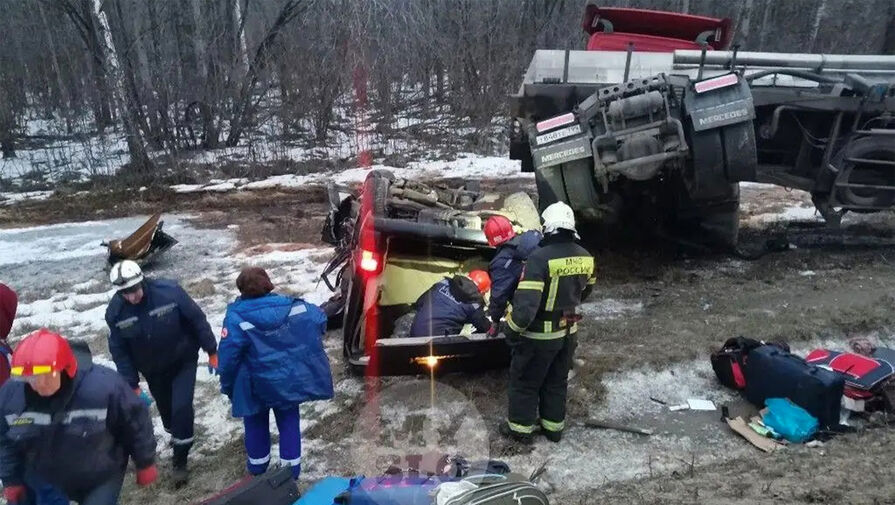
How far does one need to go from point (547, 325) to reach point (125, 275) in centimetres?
239

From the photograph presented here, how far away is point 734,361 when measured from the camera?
455 cm

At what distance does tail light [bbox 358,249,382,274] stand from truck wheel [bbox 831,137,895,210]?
15.0 ft

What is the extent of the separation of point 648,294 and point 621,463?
9.66ft

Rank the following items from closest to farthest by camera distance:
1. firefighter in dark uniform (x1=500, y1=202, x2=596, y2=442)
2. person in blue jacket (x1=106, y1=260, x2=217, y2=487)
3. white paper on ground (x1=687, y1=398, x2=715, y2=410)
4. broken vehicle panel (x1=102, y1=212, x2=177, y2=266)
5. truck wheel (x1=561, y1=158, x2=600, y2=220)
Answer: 1. person in blue jacket (x1=106, y1=260, x2=217, y2=487)
2. firefighter in dark uniform (x1=500, y1=202, x2=596, y2=442)
3. white paper on ground (x1=687, y1=398, x2=715, y2=410)
4. truck wheel (x1=561, y1=158, x2=600, y2=220)
5. broken vehicle panel (x1=102, y1=212, x2=177, y2=266)

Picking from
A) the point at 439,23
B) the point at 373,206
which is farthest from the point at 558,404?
the point at 439,23

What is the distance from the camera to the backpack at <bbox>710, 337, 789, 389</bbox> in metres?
4.53

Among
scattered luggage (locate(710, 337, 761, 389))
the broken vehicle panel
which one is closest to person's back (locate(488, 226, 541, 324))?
scattered luggage (locate(710, 337, 761, 389))

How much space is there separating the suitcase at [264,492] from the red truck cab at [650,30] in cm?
711

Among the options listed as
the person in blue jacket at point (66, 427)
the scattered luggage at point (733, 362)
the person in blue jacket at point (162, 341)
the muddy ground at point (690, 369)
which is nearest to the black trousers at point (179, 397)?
the person in blue jacket at point (162, 341)

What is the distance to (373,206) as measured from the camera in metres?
5.39

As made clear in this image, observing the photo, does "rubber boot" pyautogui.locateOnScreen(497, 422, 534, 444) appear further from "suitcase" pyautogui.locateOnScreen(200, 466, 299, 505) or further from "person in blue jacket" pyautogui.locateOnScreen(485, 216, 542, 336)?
"suitcase" pyautogui.locateOnScreen(200, 466, 299, 505)

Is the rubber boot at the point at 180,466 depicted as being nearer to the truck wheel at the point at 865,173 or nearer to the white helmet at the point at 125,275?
the white helmet at the point at 125,275

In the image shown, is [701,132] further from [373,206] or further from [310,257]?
[310,257]

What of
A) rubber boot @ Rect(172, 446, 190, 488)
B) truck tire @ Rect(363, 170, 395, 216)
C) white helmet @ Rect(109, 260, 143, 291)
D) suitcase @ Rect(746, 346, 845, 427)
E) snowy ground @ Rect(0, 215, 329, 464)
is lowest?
snowy ground @ Rect(0, 215, 329, 464)
